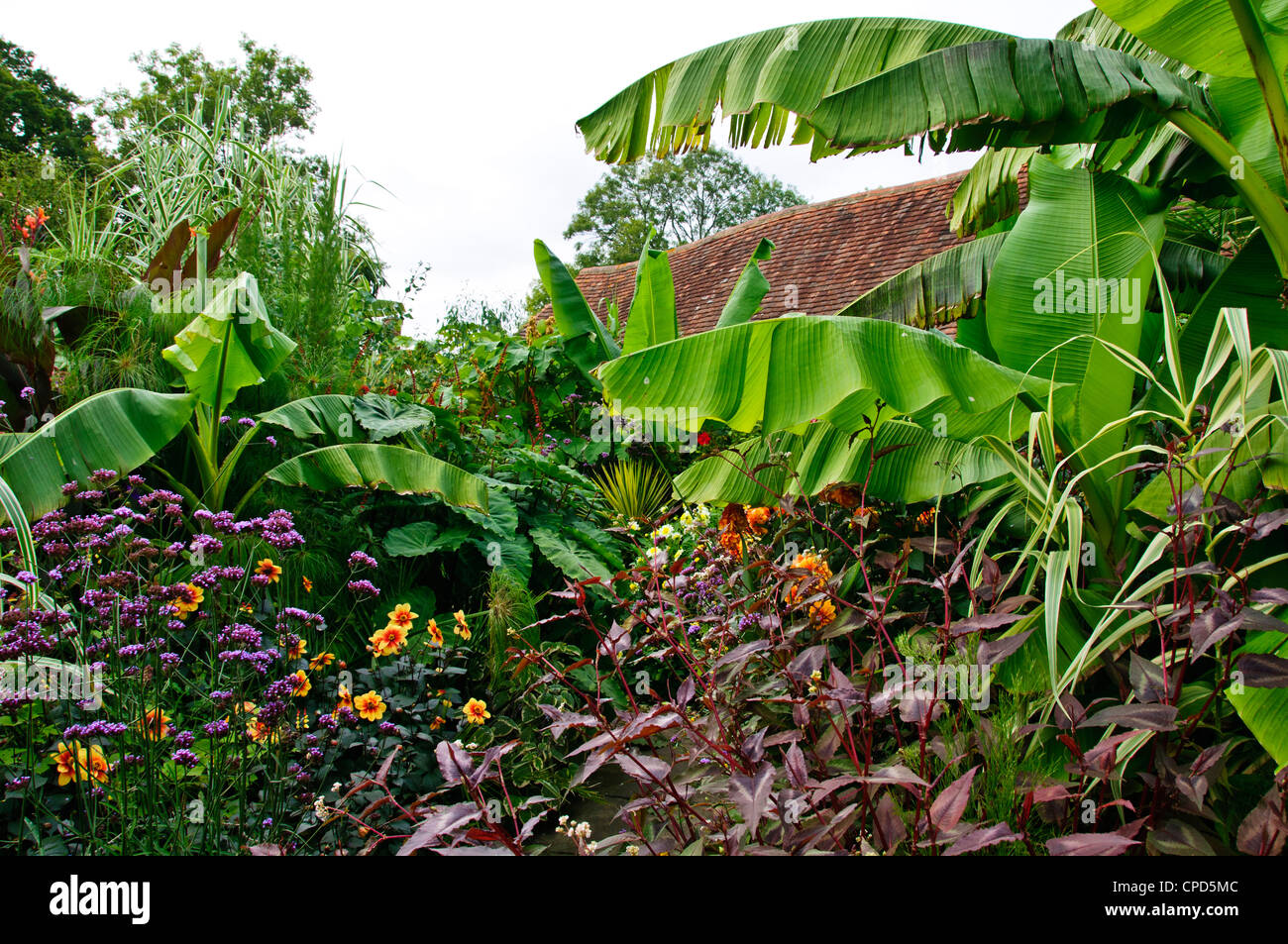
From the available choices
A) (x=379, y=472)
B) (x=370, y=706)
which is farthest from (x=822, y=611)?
(x=379, y=472)

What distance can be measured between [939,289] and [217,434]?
12.3 ft

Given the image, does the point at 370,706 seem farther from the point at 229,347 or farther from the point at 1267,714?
the point at 1267,714

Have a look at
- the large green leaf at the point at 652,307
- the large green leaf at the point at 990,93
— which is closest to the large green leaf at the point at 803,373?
the large green leaf at the point at 990,93

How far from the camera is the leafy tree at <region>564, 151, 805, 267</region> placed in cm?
3503

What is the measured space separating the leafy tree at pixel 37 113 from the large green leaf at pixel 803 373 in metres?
25.7

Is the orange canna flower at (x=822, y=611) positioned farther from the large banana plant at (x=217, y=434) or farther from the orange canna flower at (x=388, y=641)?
the large banana plant at (x=217, y=434)

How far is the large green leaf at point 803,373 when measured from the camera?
7.59 ft

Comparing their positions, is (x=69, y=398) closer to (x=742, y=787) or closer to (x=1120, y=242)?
(x=742, y=787)

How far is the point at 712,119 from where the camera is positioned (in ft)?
10.1

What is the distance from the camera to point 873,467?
2.84 meters

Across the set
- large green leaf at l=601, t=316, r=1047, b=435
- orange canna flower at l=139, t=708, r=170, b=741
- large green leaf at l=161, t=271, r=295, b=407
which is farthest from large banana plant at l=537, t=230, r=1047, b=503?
large green leaf at l=161, t=271, r=295, b=407

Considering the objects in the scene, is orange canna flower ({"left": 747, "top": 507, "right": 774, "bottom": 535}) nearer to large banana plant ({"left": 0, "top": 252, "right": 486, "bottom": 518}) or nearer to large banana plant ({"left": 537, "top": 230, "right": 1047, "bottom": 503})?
large banana plant ({"left": 537, "top": 230, "right": 1047, "bottom": 503})

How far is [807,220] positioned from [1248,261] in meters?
12.3
